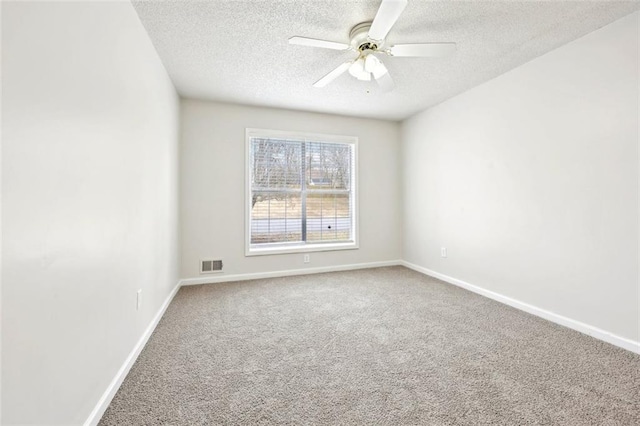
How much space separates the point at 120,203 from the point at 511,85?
11.4ft

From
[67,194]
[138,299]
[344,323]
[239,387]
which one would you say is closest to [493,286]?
[344,323]

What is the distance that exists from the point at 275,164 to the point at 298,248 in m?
1.26

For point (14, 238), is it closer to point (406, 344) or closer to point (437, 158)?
point (406, 344)

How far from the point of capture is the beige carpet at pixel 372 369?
4.52ft

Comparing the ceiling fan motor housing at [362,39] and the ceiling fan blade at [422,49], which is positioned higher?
the ceiling fan motor housing at [362,39]

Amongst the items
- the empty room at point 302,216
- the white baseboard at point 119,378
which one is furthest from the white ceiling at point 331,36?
the white baseboard at point 119,378

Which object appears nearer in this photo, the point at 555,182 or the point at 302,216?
the point at 555,182

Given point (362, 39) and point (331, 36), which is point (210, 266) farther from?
point (362, 39)

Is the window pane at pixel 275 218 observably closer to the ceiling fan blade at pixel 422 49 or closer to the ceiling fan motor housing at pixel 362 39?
the ceiling fan motor housing at pixel 362 39

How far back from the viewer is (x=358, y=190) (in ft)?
14.2

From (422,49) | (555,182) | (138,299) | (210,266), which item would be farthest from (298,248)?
(555,182)

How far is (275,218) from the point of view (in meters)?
4.04

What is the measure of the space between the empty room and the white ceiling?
2 centimetres

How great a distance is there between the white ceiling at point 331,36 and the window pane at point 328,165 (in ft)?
3.41
